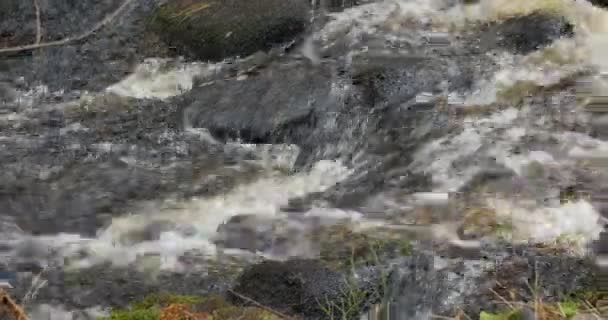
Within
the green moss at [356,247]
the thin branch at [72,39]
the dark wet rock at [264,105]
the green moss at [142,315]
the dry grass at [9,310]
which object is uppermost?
the thin branch at [72,39]

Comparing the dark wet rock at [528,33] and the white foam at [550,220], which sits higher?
the dark wet rock at [528,33]

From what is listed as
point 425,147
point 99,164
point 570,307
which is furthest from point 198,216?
point 570,307

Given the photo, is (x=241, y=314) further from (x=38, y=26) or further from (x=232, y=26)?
(x=38, y=26)

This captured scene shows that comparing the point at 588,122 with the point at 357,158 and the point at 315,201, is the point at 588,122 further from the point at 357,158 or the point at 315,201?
the point at 315,201

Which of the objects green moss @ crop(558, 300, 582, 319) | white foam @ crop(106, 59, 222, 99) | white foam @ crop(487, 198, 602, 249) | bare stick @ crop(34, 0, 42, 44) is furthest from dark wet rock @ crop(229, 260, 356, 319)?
bare stick @ crop(34, 0, 42, 44)

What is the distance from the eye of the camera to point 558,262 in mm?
5285

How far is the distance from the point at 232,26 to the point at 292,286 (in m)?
3.83

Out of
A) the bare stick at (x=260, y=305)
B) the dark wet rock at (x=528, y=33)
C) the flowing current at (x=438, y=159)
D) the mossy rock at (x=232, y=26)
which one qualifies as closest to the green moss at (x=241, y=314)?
the bare stick at (x=260, y=305)

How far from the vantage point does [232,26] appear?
8.12m

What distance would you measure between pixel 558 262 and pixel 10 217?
14.6ft

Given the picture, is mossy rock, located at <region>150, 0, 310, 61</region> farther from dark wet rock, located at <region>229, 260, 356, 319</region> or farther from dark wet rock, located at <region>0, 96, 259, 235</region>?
dark wet rock, located at <region>229, 260, 356, 319</region>

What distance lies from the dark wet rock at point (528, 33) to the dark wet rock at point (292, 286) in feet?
12.2

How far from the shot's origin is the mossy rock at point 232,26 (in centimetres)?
812

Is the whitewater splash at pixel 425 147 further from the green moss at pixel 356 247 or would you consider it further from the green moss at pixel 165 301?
the green moss at pixel 165 301
